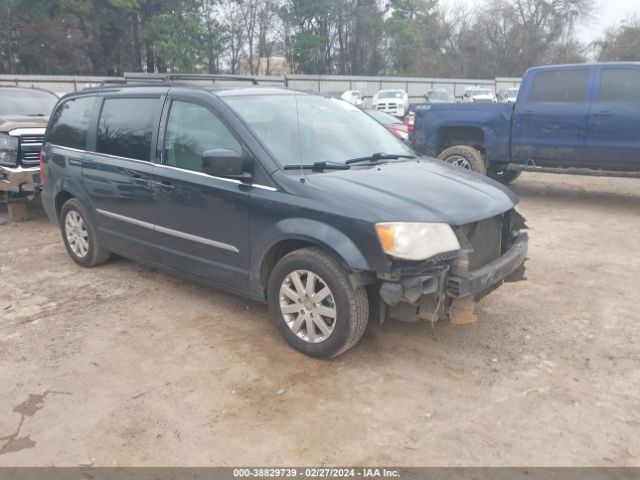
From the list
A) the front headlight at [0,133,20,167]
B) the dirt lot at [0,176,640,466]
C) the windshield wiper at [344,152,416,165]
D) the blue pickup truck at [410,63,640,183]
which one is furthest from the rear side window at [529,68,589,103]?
the front headlight at [0,133,20,167]

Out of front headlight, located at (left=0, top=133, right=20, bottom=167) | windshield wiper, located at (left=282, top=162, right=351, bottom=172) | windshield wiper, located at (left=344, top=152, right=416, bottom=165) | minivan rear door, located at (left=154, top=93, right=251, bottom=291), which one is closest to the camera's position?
windshield wiper, located at (left=282, top=162, right=351, bottom=172)

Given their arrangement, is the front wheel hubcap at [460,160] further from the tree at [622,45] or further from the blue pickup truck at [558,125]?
the tree at [622,45]

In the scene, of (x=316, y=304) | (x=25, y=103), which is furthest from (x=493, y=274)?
(x=25, y=103)

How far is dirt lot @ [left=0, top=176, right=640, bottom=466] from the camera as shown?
2924 millimetres

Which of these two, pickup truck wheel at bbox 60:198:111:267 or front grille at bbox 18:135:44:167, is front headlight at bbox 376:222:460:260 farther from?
front grille at bbox 18:135:44:167

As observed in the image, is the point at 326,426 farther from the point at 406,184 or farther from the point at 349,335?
the point at 406,184

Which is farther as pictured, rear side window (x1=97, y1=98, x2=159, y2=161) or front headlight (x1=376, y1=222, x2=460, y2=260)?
rear side window (x1=97, y1=98, x2=159, y2=161)

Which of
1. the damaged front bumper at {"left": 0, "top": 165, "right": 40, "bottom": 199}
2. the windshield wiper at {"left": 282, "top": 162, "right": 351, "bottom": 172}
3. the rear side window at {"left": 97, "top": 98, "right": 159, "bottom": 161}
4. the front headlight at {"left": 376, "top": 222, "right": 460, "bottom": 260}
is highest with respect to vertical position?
the rear side window at {"left": 97, "top": 98, "right": 159, "bottom": 161}

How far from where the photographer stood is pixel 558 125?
27.7 feet

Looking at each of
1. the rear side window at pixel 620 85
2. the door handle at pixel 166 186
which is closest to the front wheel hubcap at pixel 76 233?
the door handle at pixel 166 186

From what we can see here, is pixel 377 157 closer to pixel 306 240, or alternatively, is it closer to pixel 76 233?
pixel 306 240

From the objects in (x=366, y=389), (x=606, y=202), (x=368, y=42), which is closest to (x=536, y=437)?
(x=366, y=389)

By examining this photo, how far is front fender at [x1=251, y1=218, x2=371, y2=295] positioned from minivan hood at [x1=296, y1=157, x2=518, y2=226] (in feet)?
0.52

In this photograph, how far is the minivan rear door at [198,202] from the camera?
162 inches
